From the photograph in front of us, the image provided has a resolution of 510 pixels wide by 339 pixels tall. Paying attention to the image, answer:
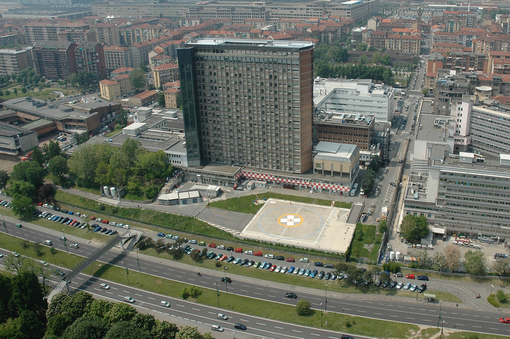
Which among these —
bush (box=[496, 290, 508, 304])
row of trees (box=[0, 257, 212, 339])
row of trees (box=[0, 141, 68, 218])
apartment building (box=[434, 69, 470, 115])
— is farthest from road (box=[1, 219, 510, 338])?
apartment building (box=[434, 69, 470, 115])

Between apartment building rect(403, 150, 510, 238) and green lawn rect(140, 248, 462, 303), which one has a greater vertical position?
apartment building rect(403, 150, 510, 238)

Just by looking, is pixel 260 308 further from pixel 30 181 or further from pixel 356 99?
pixel 356 99

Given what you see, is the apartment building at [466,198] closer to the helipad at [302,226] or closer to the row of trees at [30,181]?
the helipad at [302,226]

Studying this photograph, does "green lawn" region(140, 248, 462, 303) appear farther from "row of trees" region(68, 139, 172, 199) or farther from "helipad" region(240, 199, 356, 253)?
"row of trees" region(68, 139, 172, 199)

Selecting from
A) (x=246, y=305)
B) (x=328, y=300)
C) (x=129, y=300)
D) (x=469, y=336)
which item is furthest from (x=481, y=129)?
(x=129, y=300)

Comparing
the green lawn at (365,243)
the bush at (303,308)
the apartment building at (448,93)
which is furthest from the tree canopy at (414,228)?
the apartment building at (448,93)

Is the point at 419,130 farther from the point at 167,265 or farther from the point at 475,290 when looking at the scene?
the point at 167,265
